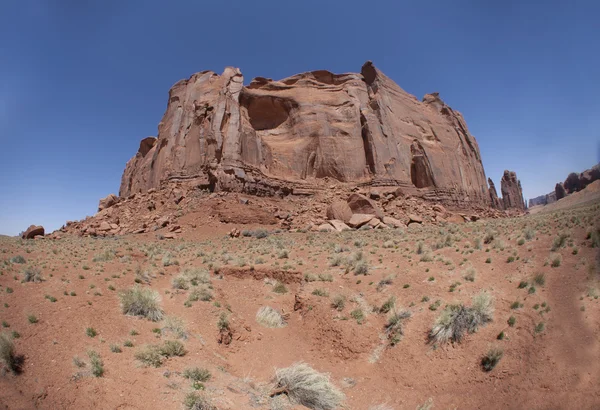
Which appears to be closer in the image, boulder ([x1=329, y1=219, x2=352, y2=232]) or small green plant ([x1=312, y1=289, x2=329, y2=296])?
small green plant ([x1=312, y1=289, x2=329, y2=296])

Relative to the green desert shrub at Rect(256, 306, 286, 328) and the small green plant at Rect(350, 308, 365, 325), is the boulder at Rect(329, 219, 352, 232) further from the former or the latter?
the small green plant at Rect(350, 308, 365, 325)

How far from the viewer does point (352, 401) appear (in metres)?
8.32

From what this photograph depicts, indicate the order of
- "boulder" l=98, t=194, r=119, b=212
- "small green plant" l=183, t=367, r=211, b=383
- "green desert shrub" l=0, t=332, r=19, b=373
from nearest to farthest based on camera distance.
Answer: "green desert shrub" l=0, t=332, r=19, b=373
"small green plant" l=183, t=367, r=211, b=383
"boulder" l=98, t=194, r=119, b=212

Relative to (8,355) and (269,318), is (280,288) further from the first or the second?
(8,355)

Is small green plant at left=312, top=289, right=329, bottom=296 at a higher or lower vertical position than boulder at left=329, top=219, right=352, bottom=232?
lower

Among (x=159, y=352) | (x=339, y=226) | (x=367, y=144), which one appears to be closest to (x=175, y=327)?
(x=159, y=352)

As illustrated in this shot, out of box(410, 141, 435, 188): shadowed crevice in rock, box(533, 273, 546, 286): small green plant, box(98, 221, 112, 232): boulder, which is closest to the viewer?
box(533, 273, 546, 286): small green plant

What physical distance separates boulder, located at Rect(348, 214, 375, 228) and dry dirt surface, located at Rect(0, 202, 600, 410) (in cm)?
1438

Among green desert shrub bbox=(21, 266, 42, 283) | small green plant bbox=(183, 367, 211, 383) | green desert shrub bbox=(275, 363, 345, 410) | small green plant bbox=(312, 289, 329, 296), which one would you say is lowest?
green desert shrub bbox=(275, 363, 345, 410)

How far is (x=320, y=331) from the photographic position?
11.1 meters

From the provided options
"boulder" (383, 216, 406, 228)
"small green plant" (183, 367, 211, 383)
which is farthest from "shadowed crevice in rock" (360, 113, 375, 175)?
"small green plant" (183, 367, 211, 383)

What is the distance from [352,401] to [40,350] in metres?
6.82

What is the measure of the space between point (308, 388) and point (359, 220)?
75.9 ft

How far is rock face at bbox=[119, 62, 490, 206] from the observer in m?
37.3
